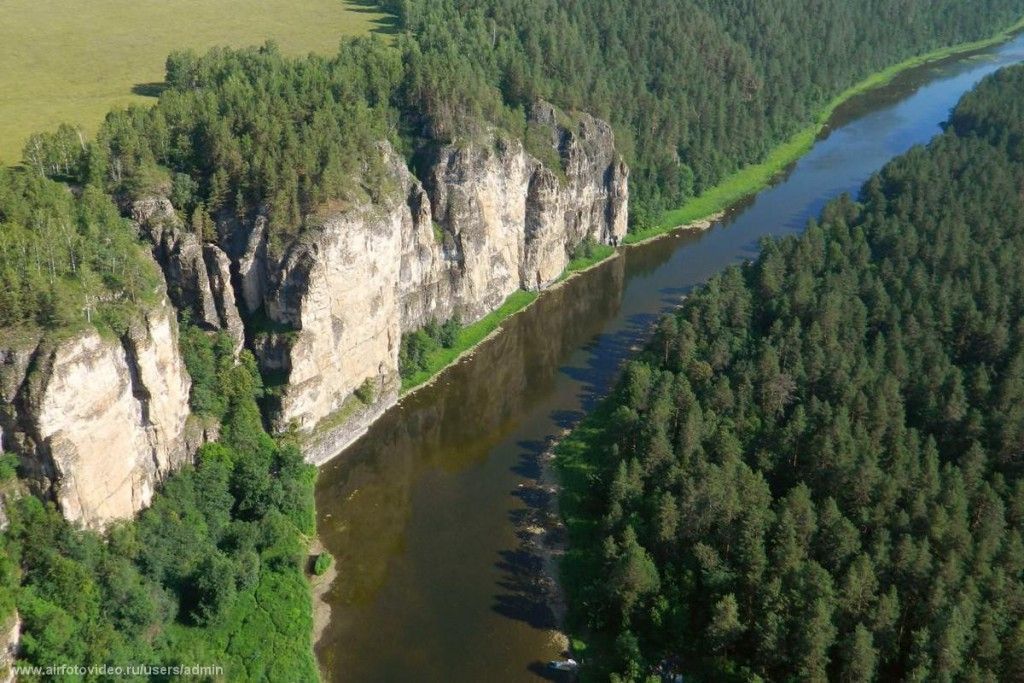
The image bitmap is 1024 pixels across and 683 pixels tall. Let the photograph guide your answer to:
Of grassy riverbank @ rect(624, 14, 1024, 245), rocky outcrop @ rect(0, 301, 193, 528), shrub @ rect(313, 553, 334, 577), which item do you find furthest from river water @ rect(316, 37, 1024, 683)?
rocky outcrop @ rect(0, 301, 193, 528)

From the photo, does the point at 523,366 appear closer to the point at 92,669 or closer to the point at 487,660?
the point at 487,660

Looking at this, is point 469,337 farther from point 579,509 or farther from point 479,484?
point 579,509

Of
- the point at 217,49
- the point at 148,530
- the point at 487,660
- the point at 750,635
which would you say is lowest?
the point at 487,660

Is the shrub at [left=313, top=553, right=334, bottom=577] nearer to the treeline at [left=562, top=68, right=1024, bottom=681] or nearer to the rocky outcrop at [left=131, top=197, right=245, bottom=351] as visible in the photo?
the treeline at [left=562, top=68, right=1024, bottom=681]

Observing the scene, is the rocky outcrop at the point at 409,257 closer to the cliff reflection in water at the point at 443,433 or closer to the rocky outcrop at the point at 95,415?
the cliff reflection in water at the point at 443,433

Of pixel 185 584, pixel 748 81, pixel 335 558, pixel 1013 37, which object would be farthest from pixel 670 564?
pixel 1013 37

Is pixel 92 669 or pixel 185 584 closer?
pixel 92 669

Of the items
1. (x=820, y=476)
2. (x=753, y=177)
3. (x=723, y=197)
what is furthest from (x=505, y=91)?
(x=820, y=476)
